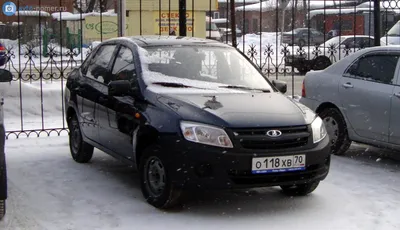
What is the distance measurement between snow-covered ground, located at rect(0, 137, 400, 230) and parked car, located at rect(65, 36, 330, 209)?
247 mm

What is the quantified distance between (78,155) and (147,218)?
256 centimetres

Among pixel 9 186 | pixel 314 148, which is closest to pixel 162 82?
pixel 314 148

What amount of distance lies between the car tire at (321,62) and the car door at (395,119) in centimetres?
473

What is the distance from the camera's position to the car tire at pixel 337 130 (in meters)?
8.03

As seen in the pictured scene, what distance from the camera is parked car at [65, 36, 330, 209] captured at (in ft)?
17.2

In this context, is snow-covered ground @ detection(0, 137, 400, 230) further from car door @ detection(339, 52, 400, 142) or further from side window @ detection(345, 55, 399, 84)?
side window @ detection(345, 55, 399, 84)

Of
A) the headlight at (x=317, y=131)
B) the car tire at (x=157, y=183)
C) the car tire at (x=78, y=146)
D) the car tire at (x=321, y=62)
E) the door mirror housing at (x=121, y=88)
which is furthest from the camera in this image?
the car tire at (x=321, y=62)

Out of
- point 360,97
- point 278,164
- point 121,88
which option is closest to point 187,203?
point 278,164

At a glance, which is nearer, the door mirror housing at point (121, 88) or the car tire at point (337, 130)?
the door mirror housing at point (121, 88)

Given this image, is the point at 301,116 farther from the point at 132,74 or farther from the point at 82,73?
the point at 82,73

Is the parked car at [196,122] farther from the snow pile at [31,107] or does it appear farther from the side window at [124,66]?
the snow pile at [31,107]

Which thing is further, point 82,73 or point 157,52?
point 82,73

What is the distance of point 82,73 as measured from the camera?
24.6ft

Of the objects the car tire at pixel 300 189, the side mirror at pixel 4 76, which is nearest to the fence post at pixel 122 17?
the side mirror at pixel 4 76
